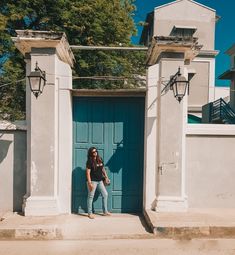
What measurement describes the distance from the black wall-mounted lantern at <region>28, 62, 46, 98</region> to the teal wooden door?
1066 mm

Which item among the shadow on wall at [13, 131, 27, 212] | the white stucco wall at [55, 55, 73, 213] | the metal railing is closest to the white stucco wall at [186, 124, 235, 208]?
the white stucco wall at [55, 55, 73, 213]

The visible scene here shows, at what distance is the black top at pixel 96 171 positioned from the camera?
5.97 m

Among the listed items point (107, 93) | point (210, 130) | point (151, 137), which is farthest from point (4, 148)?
point (210, 130)

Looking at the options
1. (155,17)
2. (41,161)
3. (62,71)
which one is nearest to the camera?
(41,161)

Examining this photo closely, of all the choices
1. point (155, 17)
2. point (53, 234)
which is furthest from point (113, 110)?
point (155, 17)

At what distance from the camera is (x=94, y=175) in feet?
19.8

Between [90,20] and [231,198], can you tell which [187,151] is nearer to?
[231,198]

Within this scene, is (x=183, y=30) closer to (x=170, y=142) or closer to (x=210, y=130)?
(x=210, y=130)

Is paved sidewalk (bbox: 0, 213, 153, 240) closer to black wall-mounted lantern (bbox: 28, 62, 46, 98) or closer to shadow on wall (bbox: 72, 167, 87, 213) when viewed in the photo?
shadow on wall (bbox: 72, 167, 87, 213)

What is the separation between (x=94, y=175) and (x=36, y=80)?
7.25 ft

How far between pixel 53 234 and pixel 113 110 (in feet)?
9.31

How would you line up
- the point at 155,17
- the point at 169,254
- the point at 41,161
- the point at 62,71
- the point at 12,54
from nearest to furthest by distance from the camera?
the point at 169,254 → the point at 41,161 → the point at 62,71 → the point at 12,54 → the point at 155,17

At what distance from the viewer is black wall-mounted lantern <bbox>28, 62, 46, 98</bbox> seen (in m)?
5.43

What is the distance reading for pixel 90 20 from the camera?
13.6 meters
